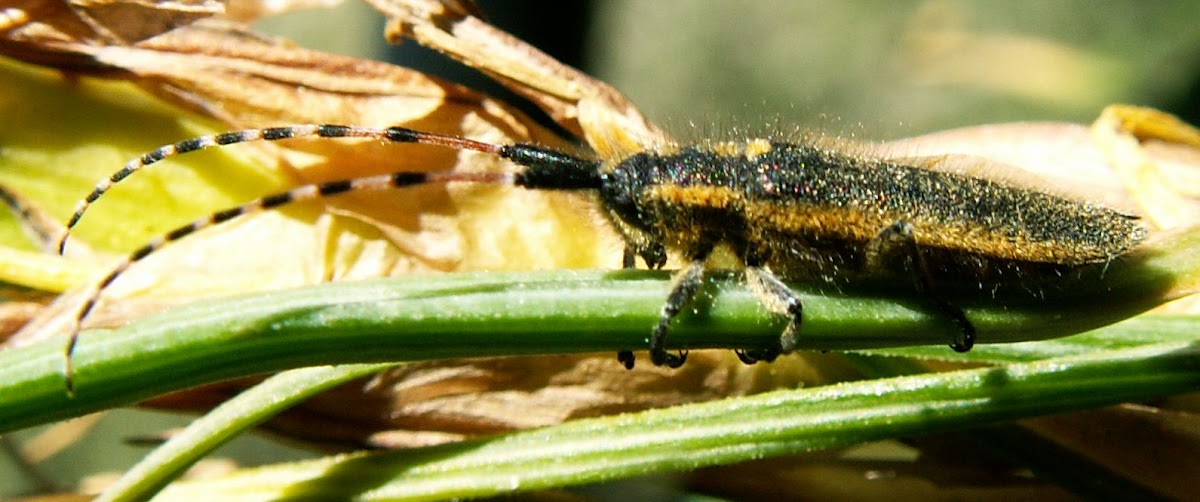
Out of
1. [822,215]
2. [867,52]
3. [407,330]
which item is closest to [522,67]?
[822,215]

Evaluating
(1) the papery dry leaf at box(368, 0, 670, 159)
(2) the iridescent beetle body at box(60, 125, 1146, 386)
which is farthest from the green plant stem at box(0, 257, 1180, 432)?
(1) the papery dry leaf at box(368, 0, 670, 159)

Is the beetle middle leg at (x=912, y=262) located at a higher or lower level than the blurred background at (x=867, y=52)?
lower

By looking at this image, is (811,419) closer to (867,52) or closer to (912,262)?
(912,262)

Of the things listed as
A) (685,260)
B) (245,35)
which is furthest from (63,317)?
(685,260)

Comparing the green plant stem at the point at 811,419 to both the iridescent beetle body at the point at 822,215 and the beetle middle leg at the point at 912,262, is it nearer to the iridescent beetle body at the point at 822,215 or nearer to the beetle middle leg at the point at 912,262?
the beetle middle leg at the point at 912,262

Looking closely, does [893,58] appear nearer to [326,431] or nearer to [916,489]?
[916,489]

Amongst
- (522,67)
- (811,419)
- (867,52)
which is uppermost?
(867,52)

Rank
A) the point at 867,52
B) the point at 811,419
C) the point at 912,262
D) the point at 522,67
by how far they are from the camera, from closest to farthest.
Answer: the point at 811,419 → the point at 912,262 → the point at 522,67 → the point at 867,52

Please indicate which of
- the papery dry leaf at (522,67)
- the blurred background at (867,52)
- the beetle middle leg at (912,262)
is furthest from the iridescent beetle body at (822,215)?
the blurred background at (867,52)

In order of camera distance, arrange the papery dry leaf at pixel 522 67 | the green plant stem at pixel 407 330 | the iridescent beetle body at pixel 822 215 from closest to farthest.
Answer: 1. the green plant stem at pixel 407 330
2. the iridescent beetle body at pixel 822 215
3. the papery dry leaf at pixel 522 67
